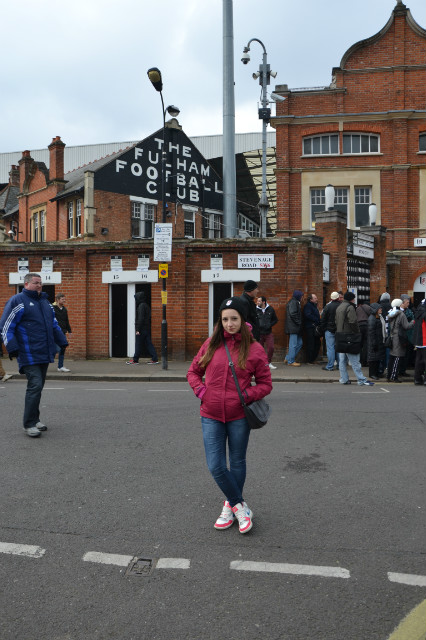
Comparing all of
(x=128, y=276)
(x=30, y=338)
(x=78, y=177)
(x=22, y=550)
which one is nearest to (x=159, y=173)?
(x=78, y=177)

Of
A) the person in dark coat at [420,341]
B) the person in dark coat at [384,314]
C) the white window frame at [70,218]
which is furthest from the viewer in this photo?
the white window frame at [70,218]

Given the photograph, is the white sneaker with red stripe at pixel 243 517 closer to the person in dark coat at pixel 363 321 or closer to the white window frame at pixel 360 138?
the person in dark coat at pixel 363 321

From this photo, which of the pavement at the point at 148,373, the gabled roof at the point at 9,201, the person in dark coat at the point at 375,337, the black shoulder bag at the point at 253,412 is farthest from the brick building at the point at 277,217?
the black shoulder bag at the point at 253,412

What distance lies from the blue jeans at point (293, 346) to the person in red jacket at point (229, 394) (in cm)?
1118

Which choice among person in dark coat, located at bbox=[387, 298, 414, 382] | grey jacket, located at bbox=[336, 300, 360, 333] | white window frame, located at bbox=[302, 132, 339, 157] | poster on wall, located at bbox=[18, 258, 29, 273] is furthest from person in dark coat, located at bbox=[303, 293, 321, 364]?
white window frame, located at bbox=[302, 132, 339, 157]

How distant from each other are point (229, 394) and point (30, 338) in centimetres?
377

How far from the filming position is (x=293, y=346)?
15500mm

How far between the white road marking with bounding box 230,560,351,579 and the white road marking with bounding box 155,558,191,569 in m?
0.29

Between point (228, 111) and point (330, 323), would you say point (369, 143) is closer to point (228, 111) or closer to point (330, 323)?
point (228, 111)

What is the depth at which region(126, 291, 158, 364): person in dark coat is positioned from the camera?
50.5 ft

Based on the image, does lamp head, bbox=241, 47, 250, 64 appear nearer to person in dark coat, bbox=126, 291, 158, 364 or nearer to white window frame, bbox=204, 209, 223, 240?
white window frame, bbox=204, 209, 223, 240

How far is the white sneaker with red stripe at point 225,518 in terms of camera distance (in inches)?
171

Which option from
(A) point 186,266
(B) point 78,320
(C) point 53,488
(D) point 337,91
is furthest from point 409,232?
(C) point 53,488

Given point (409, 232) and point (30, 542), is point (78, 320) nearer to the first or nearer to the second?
point (30, 542)
